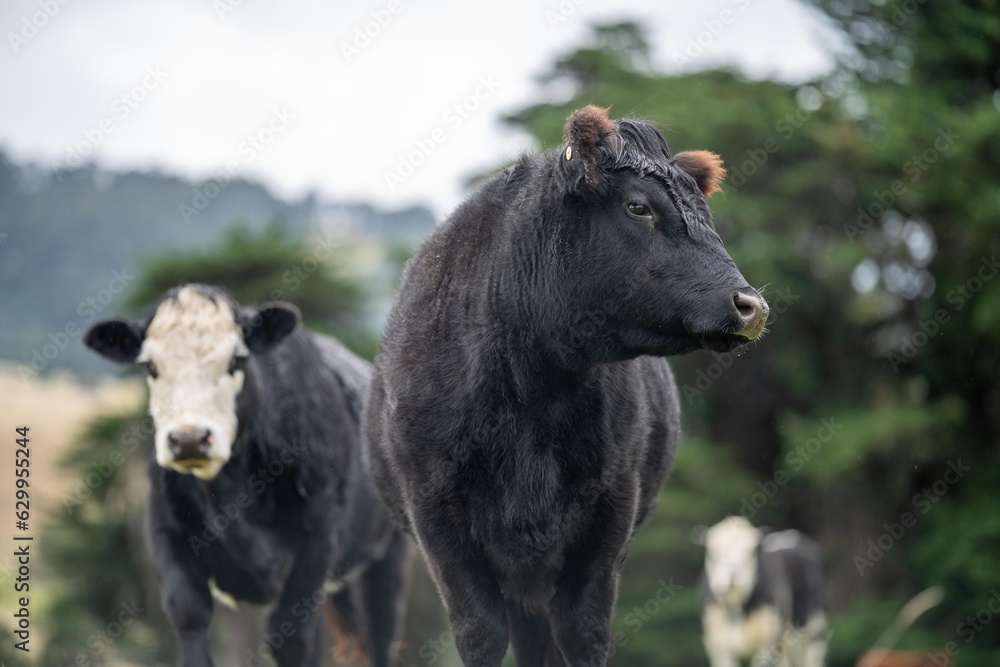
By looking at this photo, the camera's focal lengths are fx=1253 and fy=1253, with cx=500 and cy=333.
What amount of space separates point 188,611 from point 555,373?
8.62 ft

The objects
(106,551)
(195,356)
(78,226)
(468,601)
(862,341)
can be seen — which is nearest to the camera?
(468,601)

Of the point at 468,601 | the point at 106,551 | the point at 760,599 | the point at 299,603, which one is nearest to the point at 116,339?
the point at 299,603

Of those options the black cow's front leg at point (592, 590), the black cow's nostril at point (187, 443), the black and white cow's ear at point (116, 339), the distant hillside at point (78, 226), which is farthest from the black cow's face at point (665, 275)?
the distant hillside at point (78, 226)

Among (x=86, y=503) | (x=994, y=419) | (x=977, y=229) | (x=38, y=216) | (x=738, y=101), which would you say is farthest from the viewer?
(x=38, y=216)

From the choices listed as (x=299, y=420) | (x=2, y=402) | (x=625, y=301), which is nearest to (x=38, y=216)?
(x=2, y=402)

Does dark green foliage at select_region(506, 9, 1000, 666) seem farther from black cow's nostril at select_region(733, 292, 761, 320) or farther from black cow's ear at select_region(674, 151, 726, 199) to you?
black cow's nostril at select_region(733, 292, 761, 320)

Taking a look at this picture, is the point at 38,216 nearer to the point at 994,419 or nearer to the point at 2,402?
the point at 2,402

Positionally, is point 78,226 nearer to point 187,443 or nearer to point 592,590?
point 187,443

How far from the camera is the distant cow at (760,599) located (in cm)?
1769

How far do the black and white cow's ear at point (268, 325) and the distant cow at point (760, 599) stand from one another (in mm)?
12168

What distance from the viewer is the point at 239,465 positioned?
6.65 m

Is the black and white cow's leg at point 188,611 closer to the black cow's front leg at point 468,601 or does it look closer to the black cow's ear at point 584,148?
the black cow's front leg at point 468,601

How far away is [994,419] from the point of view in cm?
2217

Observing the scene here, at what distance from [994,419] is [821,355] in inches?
126
